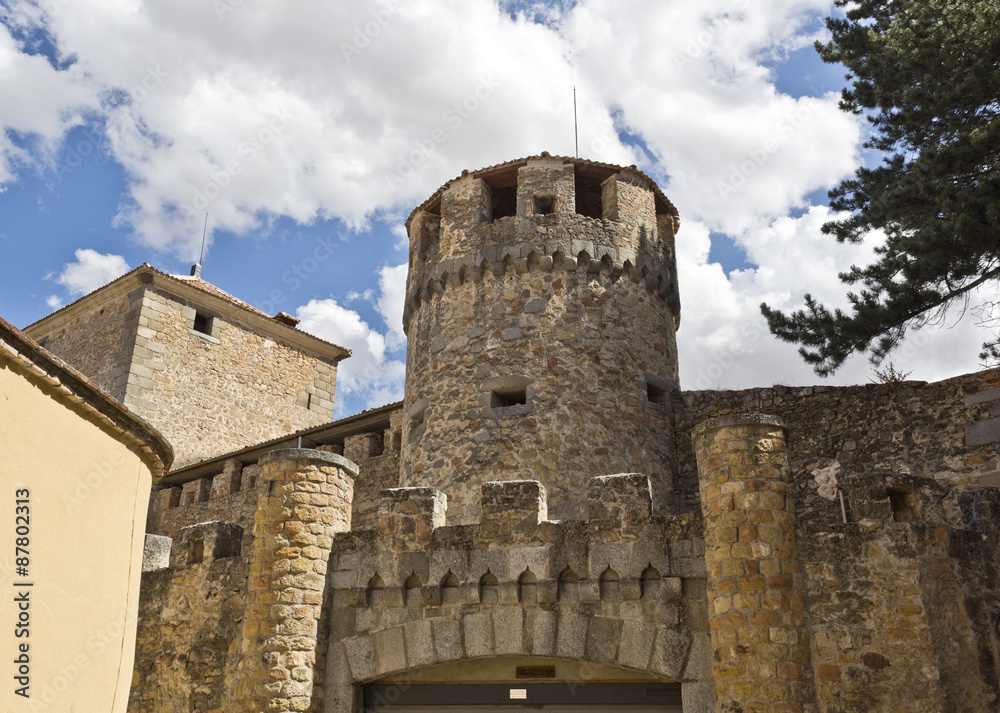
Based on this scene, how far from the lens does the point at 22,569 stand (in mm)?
5246

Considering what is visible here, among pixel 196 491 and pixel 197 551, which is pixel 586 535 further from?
pixel 196 491

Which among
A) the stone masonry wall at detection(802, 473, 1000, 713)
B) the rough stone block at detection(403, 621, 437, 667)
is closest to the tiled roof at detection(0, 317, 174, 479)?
the rough stone block at detection(403, 621, 437, 667)

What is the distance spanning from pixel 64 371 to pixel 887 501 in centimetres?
585

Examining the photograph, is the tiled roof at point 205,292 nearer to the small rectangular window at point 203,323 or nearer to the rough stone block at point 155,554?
the small rectangular window at point 203,323

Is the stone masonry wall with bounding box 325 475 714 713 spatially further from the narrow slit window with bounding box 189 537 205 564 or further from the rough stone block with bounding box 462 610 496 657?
the narrow slit window with bounding box 189 537 205 564

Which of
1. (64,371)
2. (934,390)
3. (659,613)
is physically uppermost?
(934,390)

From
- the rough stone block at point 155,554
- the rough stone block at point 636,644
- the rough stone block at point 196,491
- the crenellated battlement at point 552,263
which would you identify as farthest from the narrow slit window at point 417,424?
the rough stone block at point 196,491

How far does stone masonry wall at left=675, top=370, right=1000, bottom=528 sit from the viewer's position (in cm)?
900

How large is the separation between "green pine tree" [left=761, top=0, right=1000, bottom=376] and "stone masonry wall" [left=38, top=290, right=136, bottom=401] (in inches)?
509

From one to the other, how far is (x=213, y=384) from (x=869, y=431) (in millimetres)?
13538

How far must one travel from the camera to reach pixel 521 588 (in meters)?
6.98

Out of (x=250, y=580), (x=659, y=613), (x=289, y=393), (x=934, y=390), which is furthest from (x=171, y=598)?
(x=289, y=393)

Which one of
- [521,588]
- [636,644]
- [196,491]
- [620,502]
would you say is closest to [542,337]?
[620,502]

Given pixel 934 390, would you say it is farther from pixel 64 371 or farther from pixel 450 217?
pixel 64 371
